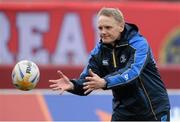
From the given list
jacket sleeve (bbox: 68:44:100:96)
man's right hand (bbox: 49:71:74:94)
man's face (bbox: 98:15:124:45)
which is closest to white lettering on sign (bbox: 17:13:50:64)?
jacket sleeve (bbox: 68:44:100:96)

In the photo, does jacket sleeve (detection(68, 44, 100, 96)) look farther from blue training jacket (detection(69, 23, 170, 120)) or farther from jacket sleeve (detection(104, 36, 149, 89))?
jacket sleeve (detection(104, 36, 149, 89))

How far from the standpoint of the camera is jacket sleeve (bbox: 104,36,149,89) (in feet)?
23.9

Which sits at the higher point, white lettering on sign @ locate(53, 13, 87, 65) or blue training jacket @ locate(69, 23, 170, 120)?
blue training jacket @ locate(69, 23, 170, 120)

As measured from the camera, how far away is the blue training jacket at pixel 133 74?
7398 mm

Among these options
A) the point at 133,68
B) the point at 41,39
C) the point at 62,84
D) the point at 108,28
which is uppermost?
the point at 108,28

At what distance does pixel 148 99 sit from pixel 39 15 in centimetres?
988

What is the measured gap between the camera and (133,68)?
24.1 feet

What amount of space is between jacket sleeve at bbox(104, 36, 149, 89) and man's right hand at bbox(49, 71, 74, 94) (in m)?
0.45

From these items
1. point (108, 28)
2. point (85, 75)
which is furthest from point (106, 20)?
point (85, 75)

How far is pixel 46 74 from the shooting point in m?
12.5

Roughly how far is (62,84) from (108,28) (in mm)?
712

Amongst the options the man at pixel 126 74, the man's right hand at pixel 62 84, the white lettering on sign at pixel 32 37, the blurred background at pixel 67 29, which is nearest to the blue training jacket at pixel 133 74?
the man at pixel 126 74

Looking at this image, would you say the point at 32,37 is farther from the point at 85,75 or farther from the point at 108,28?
the point at 108,28

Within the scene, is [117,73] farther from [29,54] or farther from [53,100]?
[29,54]
